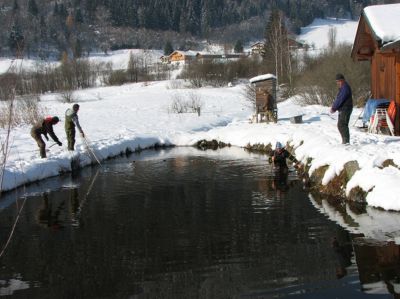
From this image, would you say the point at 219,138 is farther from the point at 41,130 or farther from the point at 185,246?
the point at 185,246

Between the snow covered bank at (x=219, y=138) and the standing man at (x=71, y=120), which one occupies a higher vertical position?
the standing man at (x=71, y=120)

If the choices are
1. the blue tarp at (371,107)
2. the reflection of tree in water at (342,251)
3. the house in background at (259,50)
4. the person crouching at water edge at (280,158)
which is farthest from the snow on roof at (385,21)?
the house in background at (259,50)

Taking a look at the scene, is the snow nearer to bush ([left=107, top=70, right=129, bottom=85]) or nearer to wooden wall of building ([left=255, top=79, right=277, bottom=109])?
wooden wall of building ([left=255, top=79, right=277, bottom=109])

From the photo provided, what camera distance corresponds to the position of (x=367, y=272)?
7.34 metres

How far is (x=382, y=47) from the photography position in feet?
50.2

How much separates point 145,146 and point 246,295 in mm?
17439

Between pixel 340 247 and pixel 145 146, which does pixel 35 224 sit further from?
pixel 145 146

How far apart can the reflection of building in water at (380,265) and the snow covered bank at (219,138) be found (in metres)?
2.36

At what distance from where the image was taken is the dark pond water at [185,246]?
718 centimetres

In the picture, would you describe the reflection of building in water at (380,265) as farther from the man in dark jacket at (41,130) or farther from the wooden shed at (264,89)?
the wooden shed at (264,89)

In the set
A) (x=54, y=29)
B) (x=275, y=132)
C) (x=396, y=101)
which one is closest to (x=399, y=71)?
(x=396, y=101)

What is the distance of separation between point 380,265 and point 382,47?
955cm

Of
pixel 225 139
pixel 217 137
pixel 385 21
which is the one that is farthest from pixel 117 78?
pixel 385 21

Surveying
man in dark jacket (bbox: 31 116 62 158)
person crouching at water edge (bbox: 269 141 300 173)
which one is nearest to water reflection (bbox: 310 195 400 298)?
person crouching at water edge (bbox: 269 141 300 173)
